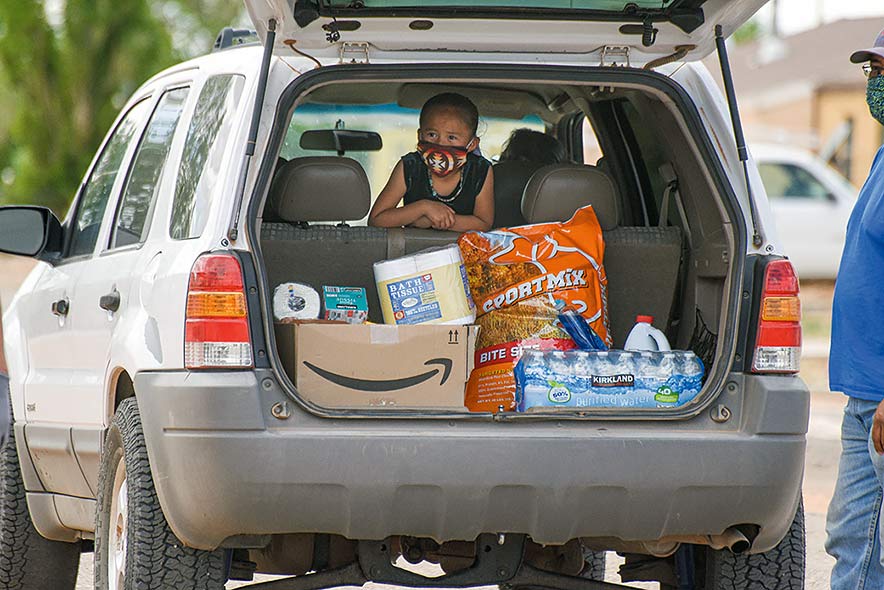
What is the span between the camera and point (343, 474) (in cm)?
411

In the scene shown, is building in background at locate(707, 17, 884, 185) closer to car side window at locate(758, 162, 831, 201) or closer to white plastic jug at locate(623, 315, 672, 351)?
car side window at locate(758, 162, 831, 201)

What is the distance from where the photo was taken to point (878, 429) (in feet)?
14.4

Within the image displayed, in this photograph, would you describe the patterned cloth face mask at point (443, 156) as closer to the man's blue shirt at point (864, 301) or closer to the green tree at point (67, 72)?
the man's blue shirt at point (864, 301)

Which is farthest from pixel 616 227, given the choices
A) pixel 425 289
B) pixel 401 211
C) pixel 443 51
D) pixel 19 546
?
pixel 19 546

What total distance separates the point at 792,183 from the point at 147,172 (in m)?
17.6

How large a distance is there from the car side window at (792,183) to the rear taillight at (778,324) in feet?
57.2

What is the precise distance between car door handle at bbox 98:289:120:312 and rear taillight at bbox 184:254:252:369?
0.64 m

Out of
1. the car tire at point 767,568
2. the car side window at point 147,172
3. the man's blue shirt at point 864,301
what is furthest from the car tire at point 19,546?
the man's blue shirt at point 864,301

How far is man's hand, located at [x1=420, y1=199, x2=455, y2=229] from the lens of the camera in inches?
207

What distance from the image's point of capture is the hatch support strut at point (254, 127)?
4277mm

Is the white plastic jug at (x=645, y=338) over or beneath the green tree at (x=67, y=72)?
beneath

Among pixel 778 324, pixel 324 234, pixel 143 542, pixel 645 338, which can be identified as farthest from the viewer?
pixel 324 234

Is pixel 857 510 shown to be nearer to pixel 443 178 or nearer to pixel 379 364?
pixel 379 364

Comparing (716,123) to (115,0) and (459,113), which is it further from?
(115,0)
